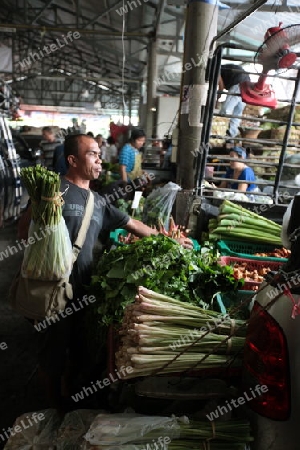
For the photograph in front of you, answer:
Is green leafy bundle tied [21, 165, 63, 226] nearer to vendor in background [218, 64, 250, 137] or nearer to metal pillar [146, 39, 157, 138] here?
vendor in background [218, 64, 250, 137]

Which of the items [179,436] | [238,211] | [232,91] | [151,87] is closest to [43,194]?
[179,436]

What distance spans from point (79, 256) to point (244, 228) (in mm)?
1894

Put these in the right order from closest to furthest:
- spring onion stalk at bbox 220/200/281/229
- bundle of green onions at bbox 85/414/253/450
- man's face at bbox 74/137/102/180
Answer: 1. bundle of green onions at bbox 85/414/253/450
2. man's face at bbox 74/137/102/180
3. spring onion stalk at bbox 220/200/281/229

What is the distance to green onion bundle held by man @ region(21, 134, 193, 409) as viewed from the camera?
9.42ft

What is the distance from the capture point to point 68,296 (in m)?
2.68

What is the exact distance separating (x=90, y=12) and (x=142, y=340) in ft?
49.3

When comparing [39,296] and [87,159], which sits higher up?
[87,159]

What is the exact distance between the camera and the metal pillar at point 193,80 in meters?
4.66

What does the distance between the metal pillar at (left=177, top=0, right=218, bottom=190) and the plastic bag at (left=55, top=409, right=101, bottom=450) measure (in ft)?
10.5

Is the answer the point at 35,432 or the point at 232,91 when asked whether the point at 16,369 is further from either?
the point at 232,91

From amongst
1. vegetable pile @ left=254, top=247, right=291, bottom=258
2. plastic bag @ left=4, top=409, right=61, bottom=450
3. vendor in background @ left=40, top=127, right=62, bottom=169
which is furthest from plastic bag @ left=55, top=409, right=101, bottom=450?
vendor in background @ left=40, top=127, right=62, bottom=169

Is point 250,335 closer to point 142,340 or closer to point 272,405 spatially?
point 272,405

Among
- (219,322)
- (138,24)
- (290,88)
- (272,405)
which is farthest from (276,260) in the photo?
(138,24)

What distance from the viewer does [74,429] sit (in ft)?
7.36
